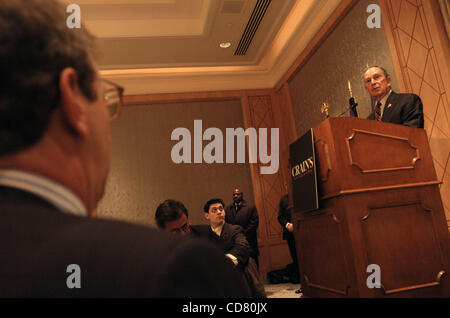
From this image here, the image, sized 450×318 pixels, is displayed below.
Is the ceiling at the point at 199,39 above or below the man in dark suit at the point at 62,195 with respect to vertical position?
above

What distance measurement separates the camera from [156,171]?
6410 mm

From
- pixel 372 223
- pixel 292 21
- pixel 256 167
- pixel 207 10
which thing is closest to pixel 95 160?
pixel 372 223

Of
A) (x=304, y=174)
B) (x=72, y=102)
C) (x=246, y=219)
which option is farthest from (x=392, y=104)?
(x=72, y=102)

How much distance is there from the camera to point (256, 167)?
21.6 ft

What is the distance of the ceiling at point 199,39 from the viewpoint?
5082 millimetres

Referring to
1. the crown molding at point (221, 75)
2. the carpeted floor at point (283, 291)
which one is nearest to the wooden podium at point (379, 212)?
the carpeted floor at point (283, 291)

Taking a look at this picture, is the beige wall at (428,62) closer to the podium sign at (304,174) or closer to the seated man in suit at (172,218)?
the podium sign at (304,174)

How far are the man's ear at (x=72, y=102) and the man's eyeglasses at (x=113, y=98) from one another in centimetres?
23

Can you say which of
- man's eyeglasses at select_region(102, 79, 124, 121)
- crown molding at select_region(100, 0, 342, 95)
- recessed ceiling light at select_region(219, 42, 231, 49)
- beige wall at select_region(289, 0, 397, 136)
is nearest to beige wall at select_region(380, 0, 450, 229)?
beige wall at select_region(289, 0, 397, 136)

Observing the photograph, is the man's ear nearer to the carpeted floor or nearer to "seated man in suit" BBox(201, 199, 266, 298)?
"seated man in suit" BBox(201, 199, 266, 298)

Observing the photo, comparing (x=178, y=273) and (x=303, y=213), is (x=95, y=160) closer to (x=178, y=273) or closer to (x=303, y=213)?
(x=178, y=273)

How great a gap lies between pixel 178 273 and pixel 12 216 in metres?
0.20

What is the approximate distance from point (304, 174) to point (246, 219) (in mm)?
2563

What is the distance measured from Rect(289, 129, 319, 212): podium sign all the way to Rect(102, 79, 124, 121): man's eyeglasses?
1.90 meters
